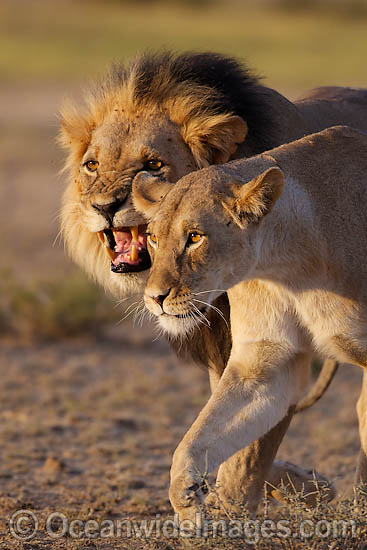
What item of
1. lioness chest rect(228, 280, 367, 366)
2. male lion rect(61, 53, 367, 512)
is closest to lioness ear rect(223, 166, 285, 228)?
lioness chest rect(228, 280, 367, 366)

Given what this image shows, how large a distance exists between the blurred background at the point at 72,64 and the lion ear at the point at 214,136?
0.48 metres

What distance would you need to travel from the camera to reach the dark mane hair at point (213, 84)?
4746 millimetres

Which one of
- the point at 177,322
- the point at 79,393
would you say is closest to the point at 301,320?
the point at 177,322

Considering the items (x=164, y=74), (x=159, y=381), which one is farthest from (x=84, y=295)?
(x=164, y=74)

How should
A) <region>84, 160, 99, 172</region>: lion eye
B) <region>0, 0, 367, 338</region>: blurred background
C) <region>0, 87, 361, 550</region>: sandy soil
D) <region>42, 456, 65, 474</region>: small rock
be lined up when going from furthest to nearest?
1. <region>0, 0, 367, 338</region>: blurred background
2. <region>42, 456, 65, 474</region>: small rock
3. <region>0, 87, 361, 550</region>: sandy soil
4. <region>84, 160, 99, 172</region>: lion eye

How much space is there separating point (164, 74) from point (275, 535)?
2015 millimetres

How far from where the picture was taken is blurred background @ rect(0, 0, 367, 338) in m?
8.78

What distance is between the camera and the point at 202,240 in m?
3.69

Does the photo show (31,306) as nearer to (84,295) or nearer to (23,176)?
(84,295)

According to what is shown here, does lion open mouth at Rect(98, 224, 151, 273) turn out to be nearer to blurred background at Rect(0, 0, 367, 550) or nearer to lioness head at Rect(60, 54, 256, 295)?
lioness head at Rect(60, 54, 256, 295)

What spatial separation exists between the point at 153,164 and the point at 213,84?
1.66ft

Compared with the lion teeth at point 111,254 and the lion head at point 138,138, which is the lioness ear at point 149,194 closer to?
the lion head at point 138,138

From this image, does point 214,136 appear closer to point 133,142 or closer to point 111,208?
point 133,142

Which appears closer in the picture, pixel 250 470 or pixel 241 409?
pixel 241 409
